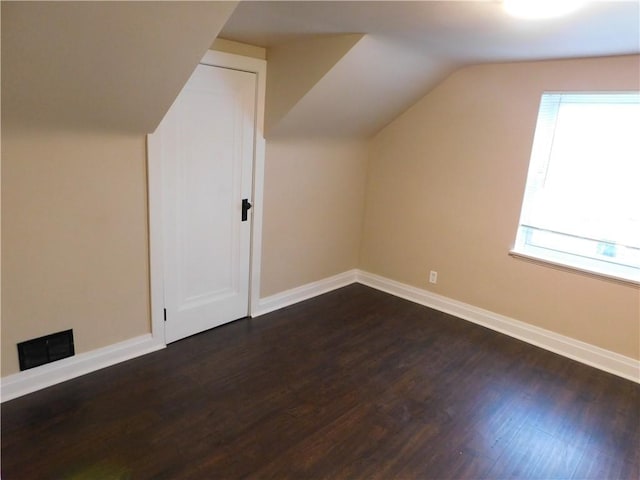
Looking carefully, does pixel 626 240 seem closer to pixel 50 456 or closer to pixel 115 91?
pixel 115 91

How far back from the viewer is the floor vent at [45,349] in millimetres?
2307

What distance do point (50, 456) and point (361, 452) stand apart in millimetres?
1460

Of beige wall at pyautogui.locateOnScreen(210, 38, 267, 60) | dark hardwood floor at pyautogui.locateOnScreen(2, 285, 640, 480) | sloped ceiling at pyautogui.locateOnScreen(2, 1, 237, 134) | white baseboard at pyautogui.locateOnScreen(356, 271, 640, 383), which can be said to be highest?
beige wall at pyautogui.locateOnScreen(210, 38, 267, 60)

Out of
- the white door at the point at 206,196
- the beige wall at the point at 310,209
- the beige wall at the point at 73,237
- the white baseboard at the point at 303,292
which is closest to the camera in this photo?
the beige wall at the point at 73,237

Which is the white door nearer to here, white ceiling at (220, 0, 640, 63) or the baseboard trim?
the baseboard trim

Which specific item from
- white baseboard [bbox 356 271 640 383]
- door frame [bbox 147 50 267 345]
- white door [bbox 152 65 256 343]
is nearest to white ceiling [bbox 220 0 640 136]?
door frame [bbox 147 50 267 345]

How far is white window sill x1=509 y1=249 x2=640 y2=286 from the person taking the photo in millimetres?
2881

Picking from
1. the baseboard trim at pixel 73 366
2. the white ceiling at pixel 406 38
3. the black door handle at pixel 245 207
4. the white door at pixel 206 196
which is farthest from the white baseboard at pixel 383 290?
the white ceiling at pixel 406 38

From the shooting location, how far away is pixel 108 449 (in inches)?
79.0

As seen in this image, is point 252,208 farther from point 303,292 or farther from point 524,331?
point 524,331

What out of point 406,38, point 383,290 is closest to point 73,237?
point 406,38

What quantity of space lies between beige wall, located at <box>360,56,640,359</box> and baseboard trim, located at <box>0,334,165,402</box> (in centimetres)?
239

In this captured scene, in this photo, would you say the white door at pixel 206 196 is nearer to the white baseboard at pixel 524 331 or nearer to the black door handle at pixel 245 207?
the black door handle at pixel 245 207

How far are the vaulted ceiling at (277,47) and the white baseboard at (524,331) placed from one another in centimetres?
181
